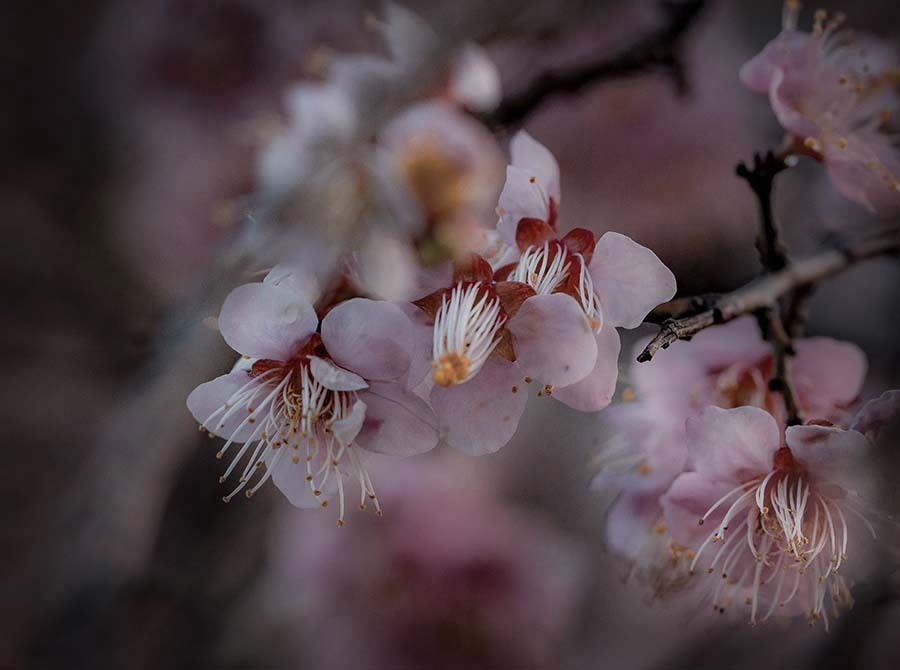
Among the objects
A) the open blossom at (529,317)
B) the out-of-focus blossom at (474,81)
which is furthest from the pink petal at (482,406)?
the out-of-focus blossom at (474,81)

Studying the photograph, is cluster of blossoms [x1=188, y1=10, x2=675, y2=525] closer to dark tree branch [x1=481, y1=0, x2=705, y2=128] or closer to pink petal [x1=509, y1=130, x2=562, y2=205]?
pink petal [x1=509, y1=130, x2=562, y2=205]

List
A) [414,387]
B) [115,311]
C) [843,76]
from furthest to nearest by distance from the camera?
[115,311]
[843,76]
[414,387]

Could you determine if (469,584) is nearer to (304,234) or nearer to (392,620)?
(392,620)

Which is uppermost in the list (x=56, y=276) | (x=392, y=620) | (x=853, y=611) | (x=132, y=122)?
(x=132, y=122)

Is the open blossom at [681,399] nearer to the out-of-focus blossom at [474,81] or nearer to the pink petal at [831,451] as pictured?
the pink petal at [831,451]

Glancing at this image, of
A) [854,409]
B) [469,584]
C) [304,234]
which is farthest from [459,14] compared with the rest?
[469,584]

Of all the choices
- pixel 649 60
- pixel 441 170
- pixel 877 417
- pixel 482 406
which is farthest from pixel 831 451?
pixel 649 60

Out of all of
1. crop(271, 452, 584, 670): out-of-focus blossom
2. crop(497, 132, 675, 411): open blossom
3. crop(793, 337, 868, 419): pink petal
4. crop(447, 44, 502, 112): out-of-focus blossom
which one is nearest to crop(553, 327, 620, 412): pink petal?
crop(497, 132, 675, 411): open blossom

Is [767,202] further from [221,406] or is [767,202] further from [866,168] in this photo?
[221,406]
